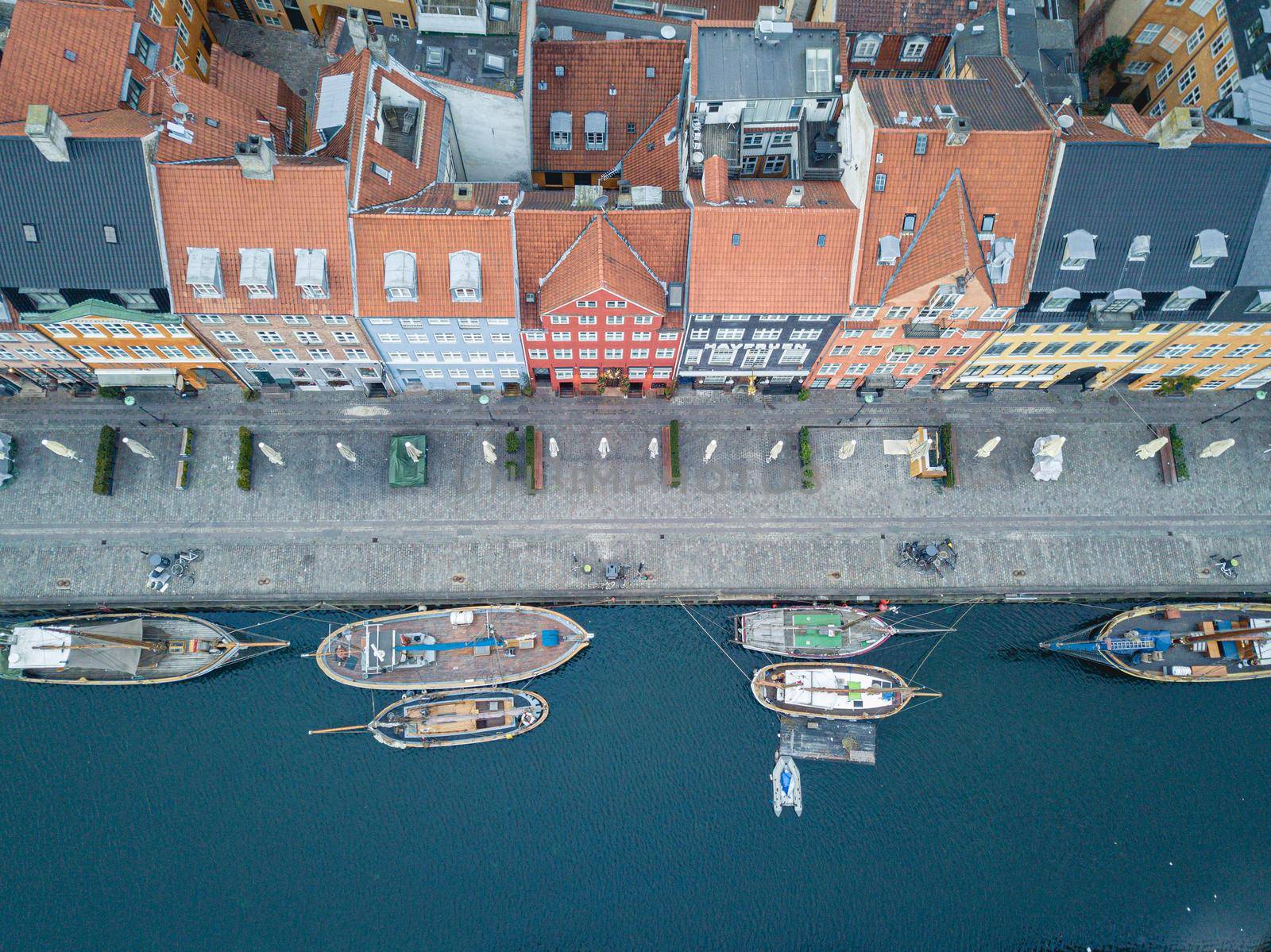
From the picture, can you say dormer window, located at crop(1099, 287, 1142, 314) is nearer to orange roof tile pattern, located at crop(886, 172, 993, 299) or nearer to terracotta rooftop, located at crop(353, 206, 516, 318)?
orange roof tile pattern, located at crop(886, 172, 993, 299)

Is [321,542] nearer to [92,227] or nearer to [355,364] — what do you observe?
[355,364]

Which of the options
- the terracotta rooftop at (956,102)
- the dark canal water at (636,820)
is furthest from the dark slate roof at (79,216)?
the terracotta rooftop at (956,102)

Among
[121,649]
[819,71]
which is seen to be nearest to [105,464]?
[121,649]

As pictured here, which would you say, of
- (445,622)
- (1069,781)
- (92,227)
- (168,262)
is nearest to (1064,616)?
(1069,781)

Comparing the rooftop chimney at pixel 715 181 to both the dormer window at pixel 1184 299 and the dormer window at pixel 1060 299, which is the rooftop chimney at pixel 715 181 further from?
the dormer window at pixel 1184 299

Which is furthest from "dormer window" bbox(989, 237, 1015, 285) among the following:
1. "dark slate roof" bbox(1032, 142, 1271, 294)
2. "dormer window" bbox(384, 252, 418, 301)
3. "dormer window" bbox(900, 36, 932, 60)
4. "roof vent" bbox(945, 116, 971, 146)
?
"dormer window" bbox(384, 252, 418, 301)
